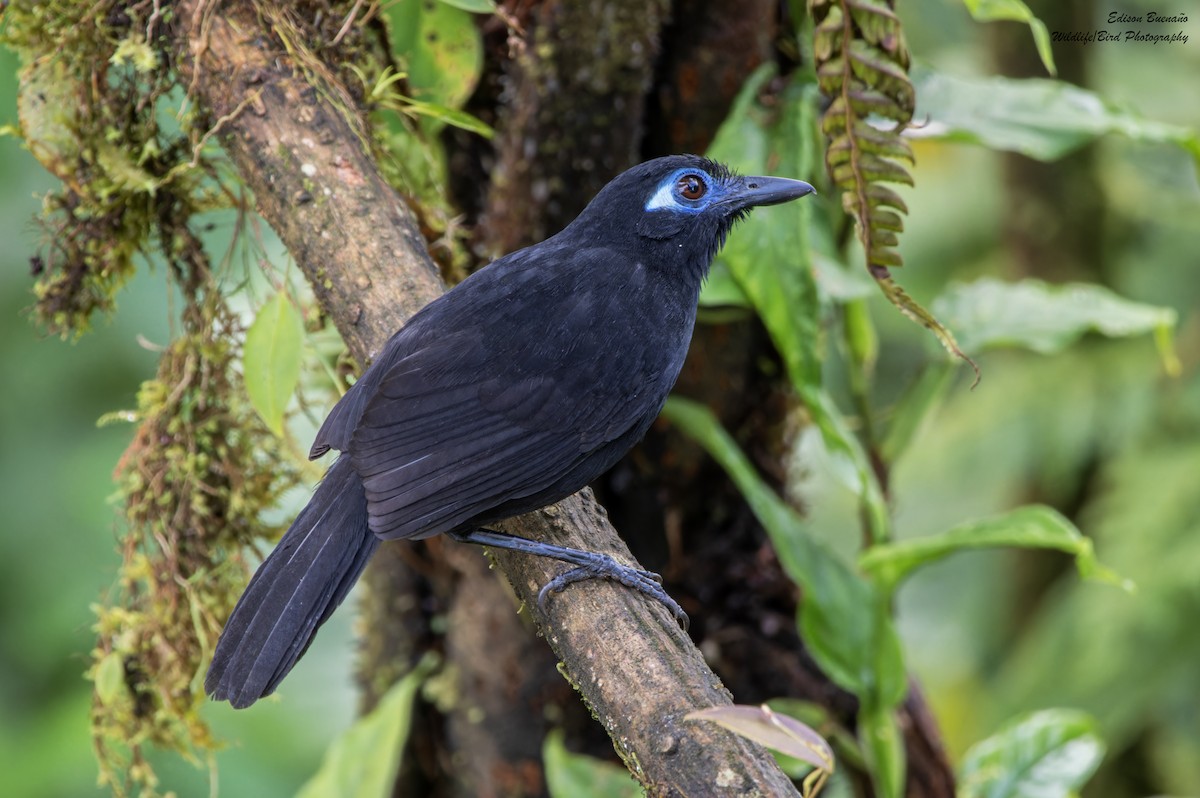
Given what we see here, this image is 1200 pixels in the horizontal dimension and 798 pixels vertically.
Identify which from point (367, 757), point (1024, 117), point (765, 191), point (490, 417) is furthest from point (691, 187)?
point (367, 757)

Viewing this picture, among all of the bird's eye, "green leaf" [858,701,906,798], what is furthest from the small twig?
"green leaf" [858,701,906,798]

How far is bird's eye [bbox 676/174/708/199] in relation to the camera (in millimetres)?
2402

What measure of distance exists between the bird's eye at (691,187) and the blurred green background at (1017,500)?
7.94ft

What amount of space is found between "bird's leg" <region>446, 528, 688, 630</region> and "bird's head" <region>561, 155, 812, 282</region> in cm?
68

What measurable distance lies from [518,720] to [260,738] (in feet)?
7.18

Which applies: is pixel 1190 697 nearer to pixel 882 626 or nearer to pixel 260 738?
pixel 882 626

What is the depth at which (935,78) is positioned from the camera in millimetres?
2639

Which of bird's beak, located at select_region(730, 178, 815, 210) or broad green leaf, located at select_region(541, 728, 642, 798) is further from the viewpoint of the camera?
broad green leaf, located at select_region(541, 728, 642, 798)

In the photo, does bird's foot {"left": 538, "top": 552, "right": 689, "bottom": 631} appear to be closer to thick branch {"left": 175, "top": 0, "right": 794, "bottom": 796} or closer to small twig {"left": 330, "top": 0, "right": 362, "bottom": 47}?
thick branch {"left": 175, "top": 0, "right": 794, "bottom": 796}

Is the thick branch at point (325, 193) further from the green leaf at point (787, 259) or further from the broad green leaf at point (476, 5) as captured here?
the green leaf at point (787, 259)

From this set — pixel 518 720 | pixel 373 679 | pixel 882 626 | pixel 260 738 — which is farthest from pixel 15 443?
pixel 882 626

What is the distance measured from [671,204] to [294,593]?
3.57 feet

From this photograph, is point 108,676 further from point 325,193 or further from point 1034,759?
point 1034,759

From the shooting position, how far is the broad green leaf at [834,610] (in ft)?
8.23
